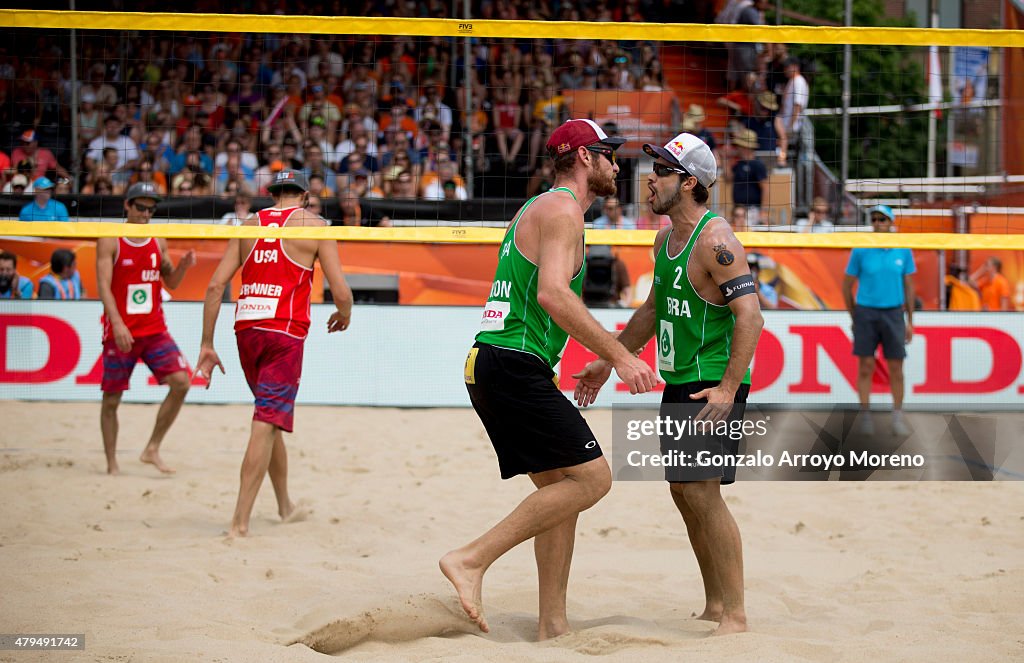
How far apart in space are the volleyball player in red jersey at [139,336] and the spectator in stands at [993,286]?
824 cm

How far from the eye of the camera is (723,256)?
12.0ft

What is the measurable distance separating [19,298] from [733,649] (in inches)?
311

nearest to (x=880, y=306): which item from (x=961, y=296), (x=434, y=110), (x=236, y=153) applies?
(x=961, y=296)

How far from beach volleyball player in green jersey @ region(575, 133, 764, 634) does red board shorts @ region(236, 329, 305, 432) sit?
6.01 ft

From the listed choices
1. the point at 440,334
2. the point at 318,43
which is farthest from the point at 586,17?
the point at 440,334

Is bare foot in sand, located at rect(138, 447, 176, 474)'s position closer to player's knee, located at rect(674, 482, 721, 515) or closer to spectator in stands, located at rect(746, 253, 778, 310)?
player's knee, located at rect(674, 482, 721, 515)

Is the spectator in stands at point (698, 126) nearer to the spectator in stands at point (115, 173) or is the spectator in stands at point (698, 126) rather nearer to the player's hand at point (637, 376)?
the spectator in stands at point (115, 173)

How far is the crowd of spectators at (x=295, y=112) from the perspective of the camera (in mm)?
10383

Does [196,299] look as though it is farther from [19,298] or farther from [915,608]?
[915,608]

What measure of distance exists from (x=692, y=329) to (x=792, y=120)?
8.22 metres

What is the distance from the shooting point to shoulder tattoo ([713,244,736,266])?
366cm

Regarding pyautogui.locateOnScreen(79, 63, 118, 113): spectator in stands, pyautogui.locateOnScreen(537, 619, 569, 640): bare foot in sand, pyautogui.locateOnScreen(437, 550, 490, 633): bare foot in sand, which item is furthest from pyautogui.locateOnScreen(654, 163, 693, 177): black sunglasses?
pyautogui.locateOnScreen(79, 63, 118, 113): spectator in stands

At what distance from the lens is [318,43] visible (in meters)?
13.1

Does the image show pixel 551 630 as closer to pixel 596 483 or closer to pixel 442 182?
pixel 596 483
